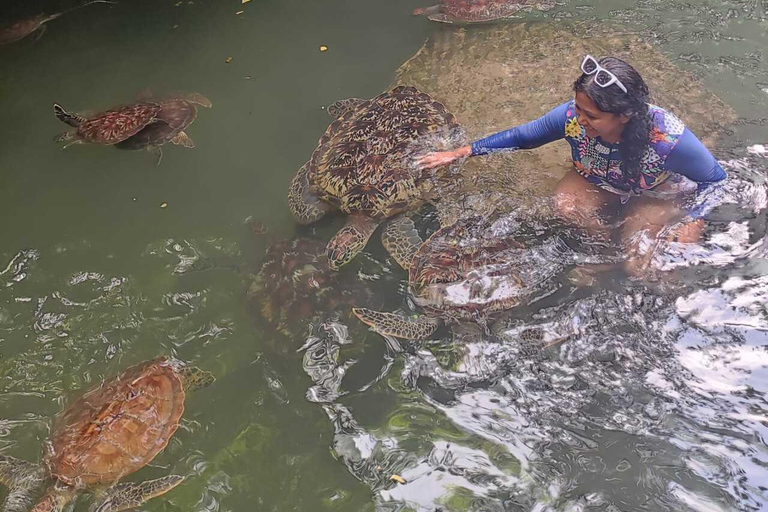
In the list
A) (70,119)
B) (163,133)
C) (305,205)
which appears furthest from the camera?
(163,133)

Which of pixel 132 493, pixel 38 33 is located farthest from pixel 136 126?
pixel 132 493

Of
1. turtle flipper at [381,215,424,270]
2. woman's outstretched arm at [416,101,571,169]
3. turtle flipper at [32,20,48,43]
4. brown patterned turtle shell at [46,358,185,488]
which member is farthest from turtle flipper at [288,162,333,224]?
turtle flipper at [32,20,48,43]

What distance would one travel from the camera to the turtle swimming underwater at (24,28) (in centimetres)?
452

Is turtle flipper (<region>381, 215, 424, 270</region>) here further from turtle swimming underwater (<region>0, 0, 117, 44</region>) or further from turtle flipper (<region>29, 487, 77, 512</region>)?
turtle swimming underwater (<region>0, 0, 117, 44</region>)

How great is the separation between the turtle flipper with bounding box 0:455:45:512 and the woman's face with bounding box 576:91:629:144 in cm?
296

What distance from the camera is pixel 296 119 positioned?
153 inches

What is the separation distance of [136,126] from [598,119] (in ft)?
10.0

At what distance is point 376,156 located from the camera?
127 inches

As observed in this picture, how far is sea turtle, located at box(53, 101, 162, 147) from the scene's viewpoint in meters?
3.64

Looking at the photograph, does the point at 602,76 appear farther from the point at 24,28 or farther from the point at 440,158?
the point at 24,28

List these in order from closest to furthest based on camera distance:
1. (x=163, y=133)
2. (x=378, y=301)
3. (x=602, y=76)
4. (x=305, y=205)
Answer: (x=602, y=76)
(x=378, y=301)
(x=305, y=205)
(x=163, y=133)

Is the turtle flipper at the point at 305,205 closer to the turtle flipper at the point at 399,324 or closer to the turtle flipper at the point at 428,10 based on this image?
the turtle flipper at the point at 399,324

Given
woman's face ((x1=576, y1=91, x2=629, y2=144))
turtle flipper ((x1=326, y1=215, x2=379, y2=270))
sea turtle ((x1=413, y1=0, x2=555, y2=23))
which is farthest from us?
sea turtle ((x1=413, y1=0, x2=555, y2=23))

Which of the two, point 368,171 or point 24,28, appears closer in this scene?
point 368,171
